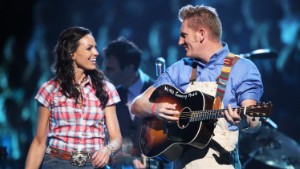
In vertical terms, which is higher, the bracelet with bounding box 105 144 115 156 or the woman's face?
the woman's face

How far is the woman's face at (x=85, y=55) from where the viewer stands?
3891 mm

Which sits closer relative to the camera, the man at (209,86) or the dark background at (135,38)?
the man at (209,86)

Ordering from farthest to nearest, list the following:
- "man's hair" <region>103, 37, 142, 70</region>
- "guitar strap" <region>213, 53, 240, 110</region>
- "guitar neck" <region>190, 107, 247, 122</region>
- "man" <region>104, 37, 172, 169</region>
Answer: "man's hair" <region>103, 37, 142, 70</region> → "man" <region>104, 37, 172, 169</region> → "guitar strap" <region>213, 53, 240, 110</region> → "guitar neck" <region>190, 107, 247, 122</region>

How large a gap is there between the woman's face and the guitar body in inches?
23.0

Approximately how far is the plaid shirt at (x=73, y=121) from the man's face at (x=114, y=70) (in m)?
2.45

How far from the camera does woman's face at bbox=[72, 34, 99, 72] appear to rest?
3891 mm

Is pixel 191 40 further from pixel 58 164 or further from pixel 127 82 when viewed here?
pixel 127 82

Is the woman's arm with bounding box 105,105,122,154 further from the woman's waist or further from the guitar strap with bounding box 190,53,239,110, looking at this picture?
the guitar strap with bounding box 190,53,239,110

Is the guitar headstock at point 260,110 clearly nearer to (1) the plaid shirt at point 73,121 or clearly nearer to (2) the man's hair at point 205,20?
(2) the man's hair at point 205,20

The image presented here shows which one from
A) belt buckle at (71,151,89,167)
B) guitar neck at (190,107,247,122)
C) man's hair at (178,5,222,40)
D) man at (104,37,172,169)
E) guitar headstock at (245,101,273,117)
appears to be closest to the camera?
guitar headstock at (245,101,273,117)

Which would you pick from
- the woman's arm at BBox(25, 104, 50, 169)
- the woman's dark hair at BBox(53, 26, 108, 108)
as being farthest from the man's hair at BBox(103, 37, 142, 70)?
the woman's arm at BBox(25, 104, 50, 169)

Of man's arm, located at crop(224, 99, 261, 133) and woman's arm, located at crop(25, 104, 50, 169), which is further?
woman's arm, located at crop(25, 104, 50, 169)

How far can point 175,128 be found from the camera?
3.72m

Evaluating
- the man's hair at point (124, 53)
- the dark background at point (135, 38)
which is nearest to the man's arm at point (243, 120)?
the dark background at point (135, 38)
